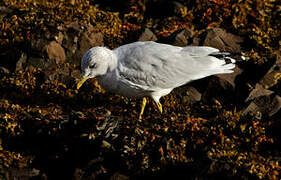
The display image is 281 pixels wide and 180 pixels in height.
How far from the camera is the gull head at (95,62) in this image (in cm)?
589

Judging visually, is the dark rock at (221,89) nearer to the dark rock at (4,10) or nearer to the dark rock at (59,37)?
the dark rock at (59,37)

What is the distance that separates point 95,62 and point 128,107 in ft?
4.99

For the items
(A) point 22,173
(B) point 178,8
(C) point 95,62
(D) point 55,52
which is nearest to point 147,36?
(B) point 178,8

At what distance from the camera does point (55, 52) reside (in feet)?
25.9

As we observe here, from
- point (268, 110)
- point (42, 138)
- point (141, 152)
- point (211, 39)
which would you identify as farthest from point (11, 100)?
point (268, 110)

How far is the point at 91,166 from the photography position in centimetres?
571

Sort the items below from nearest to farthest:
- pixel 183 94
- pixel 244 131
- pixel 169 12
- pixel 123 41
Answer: pixel 244 131, pixel 183 94, pixel 123 41, pixel 169 12

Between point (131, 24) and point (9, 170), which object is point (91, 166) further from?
point (131, 24)

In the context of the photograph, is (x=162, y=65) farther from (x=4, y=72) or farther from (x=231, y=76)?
(x=4, y=72)

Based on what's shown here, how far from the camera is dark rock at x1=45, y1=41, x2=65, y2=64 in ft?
25.6

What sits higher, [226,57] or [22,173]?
[226,57]

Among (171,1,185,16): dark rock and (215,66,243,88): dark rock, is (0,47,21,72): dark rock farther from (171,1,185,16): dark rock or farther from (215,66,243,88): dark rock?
(215,66,243,88): dark rock

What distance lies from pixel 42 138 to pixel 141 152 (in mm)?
1859

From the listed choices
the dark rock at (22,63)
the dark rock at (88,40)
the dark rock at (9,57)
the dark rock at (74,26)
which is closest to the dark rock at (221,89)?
the dark rock at (88,40)
